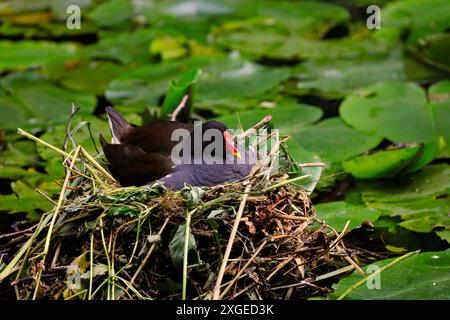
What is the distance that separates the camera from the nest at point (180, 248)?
347cm

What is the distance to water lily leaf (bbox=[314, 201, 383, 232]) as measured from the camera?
419 cm

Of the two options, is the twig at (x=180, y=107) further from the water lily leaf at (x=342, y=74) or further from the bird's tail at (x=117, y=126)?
the water lily leaf at (x=342, y=74)

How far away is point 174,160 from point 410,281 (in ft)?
4.38

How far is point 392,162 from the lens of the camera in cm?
465

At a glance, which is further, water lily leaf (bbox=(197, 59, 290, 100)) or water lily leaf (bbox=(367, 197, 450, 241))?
water lily leaf (bbox=(197, 59, 290, 100))

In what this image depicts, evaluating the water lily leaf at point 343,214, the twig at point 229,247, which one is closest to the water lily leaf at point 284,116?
the water lily leaf at point 343,214

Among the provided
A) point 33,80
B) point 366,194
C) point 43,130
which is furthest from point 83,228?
point 33,80

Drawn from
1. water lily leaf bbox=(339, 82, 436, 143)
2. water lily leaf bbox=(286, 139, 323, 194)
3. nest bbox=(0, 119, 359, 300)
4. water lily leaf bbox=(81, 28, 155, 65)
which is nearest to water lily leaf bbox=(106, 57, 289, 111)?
water lily leaf bbox=(81, 28, 155, 65)

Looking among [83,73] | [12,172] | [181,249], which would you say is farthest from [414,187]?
[83,73]

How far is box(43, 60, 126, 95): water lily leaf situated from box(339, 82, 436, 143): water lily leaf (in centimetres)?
199

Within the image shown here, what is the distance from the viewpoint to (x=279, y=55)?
6.96 m

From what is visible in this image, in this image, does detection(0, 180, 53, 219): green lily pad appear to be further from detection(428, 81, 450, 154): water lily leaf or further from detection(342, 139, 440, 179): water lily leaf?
detection(428, 81, 450, 154): water lily leaf

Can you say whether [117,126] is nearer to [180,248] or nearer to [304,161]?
[304,161]

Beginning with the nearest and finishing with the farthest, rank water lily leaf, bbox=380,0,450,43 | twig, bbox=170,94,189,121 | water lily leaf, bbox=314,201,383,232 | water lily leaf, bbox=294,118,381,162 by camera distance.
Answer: water lily leaf, bbox=314,201,383,232, water lily leaf, bbox=294,118,381,162, twig, bbox=170,94,189,121, water lily leaf, bbox=380,0,450,43
